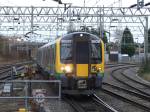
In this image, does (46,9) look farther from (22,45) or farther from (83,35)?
(22,45)

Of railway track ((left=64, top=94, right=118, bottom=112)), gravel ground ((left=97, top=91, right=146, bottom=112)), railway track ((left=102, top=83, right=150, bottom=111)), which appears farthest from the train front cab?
railway track ((left=102, top=83, right=150, bottom=111))

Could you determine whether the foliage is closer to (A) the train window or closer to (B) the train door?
(A) the train window

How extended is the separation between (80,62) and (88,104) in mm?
2018

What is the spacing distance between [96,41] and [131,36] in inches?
3969

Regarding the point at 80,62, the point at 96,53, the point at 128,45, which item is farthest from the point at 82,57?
the point at 128,45

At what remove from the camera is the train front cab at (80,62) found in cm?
2156

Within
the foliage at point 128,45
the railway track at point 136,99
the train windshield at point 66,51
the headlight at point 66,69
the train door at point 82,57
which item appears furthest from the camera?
the foliage at point 128,45

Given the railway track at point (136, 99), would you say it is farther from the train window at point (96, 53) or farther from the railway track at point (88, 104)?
the train window at point (96, 53)

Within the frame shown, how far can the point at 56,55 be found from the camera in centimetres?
2255

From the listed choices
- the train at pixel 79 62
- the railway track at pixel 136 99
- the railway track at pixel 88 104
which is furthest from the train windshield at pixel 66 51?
the railway track at pixel 136 99

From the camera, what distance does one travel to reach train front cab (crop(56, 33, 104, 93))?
849 inches

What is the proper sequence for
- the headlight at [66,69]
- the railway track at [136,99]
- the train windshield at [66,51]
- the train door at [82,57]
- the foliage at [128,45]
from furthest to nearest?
1. the foliage at [128,45]
2. the train windshield at [66,51]
3. the headlight at [66,69]
4. the train door at [82,57]
5. the railway track at [136,99]

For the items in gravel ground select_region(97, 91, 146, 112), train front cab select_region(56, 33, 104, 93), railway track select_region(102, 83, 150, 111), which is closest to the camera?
gravel ground select_region(97, 91, 146, 112)

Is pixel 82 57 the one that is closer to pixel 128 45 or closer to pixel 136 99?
pixel 136 99
